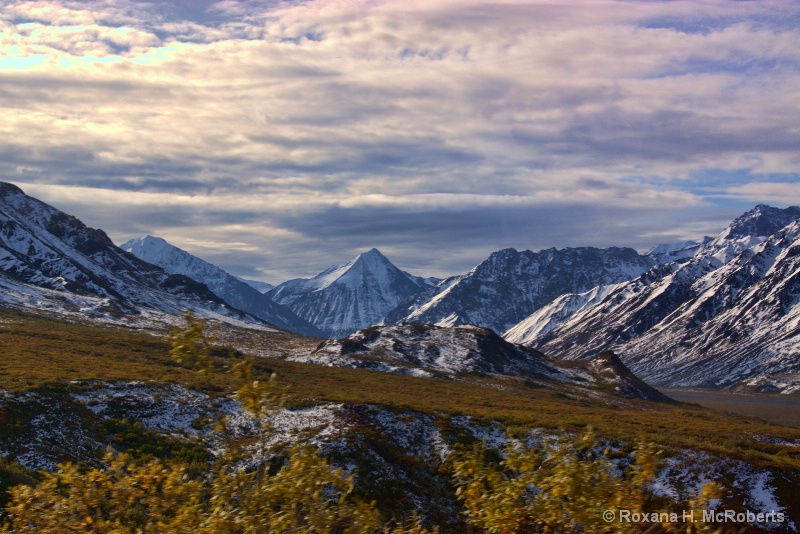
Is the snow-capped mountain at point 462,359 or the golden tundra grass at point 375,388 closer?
the golden tundra grass at point 375,388

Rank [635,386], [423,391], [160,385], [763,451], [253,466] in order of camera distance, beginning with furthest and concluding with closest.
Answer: [635,386] → [423,391] → [160,385] → [763,451] → [253,466]

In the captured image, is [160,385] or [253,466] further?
[160,385]

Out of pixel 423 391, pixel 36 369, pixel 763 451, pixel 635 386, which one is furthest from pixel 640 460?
pixel 635 386

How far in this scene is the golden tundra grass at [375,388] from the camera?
58.3 metres

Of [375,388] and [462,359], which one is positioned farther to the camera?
[462,359]

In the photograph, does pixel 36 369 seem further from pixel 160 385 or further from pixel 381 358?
pixel 381 358

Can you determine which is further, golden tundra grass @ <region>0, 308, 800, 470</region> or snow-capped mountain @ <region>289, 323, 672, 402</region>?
snow-capped mountain @ <region>289, 323, 672, 402</region>

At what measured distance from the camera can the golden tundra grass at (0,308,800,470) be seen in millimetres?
58281

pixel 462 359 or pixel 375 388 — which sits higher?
pixel 375 388

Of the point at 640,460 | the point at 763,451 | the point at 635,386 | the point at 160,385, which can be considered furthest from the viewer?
the point at 635,386

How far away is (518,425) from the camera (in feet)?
196

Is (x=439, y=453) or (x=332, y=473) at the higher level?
(x=332, y=473)

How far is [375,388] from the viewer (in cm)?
9481

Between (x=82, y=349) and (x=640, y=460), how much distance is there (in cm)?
10199
